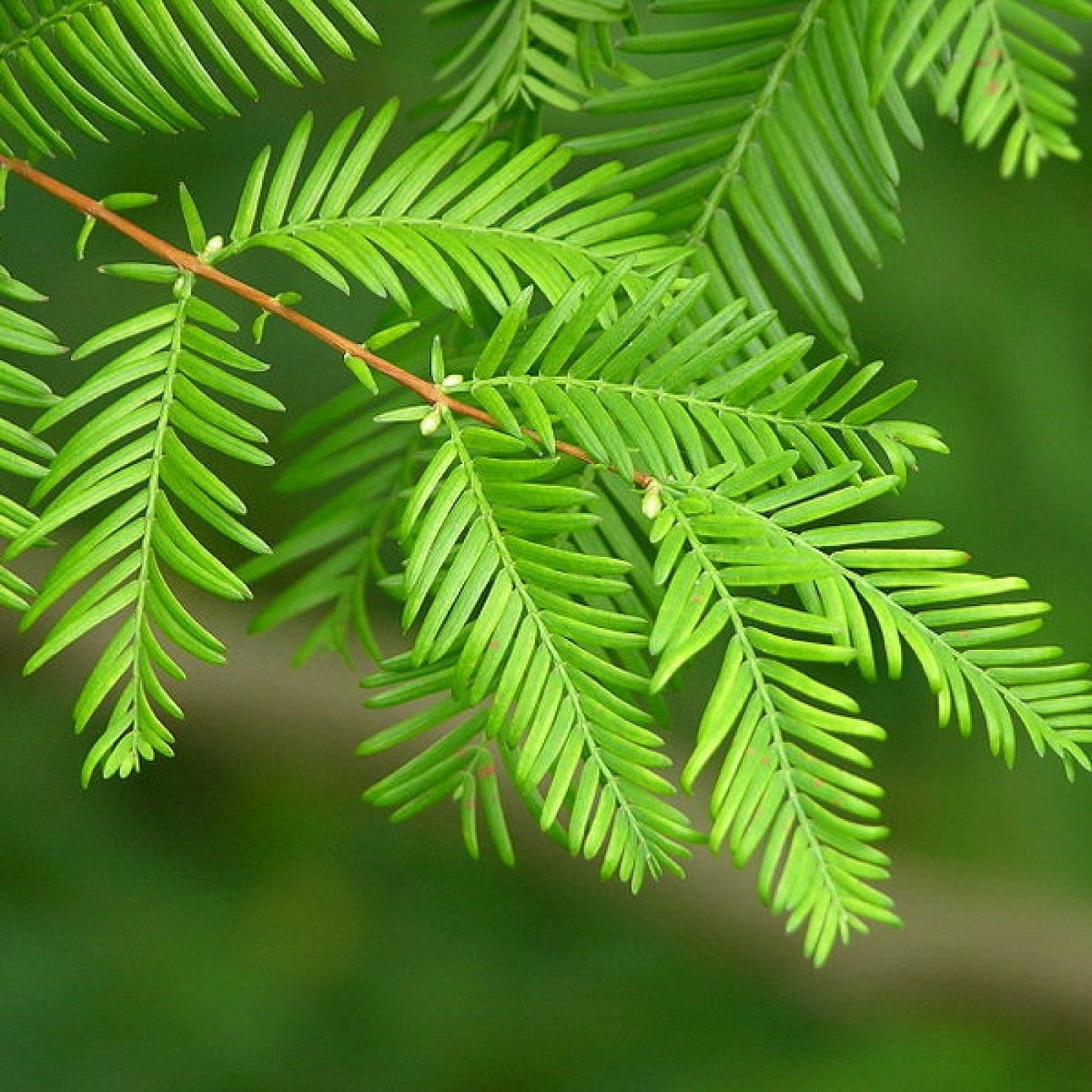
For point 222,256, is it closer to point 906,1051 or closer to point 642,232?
point 642,232

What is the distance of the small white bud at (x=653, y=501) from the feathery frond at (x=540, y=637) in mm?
23

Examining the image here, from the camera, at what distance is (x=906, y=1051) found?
161 cm

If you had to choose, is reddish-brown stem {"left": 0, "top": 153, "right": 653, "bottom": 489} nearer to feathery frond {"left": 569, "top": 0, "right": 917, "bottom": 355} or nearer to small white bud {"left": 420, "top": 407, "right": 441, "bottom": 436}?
small white bud {"left": 420, "top": 407, "right": 441, "bottom": 436}

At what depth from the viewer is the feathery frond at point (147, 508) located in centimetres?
46

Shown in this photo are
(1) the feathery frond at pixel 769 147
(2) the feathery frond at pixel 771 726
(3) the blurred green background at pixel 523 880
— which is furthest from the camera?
(3) the blurred green background at pixel 523 880

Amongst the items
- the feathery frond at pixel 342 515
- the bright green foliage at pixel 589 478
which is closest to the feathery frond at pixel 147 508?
the bright green foliage at pixel 589 478

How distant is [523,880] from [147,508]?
1388 mm

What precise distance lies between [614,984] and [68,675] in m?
0.78

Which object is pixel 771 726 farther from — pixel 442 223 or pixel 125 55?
pixel 125 55

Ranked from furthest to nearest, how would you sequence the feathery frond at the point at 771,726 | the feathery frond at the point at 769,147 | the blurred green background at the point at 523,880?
the blurred green background at the point at 523,880 < the feathery frond at the point at 769,147 < the feathery frond at the point at 771,726

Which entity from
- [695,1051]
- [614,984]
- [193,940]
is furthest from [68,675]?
[695,1051]

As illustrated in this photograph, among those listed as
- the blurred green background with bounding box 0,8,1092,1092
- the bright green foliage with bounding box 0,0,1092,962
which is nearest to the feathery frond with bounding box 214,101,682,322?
the bright green foliage with bounding box 0,0,1092,962

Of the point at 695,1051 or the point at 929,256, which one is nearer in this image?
the point at 929,256

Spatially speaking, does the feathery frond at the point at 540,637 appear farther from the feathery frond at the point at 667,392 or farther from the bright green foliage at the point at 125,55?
the bright green foliage at the point at 125,55
